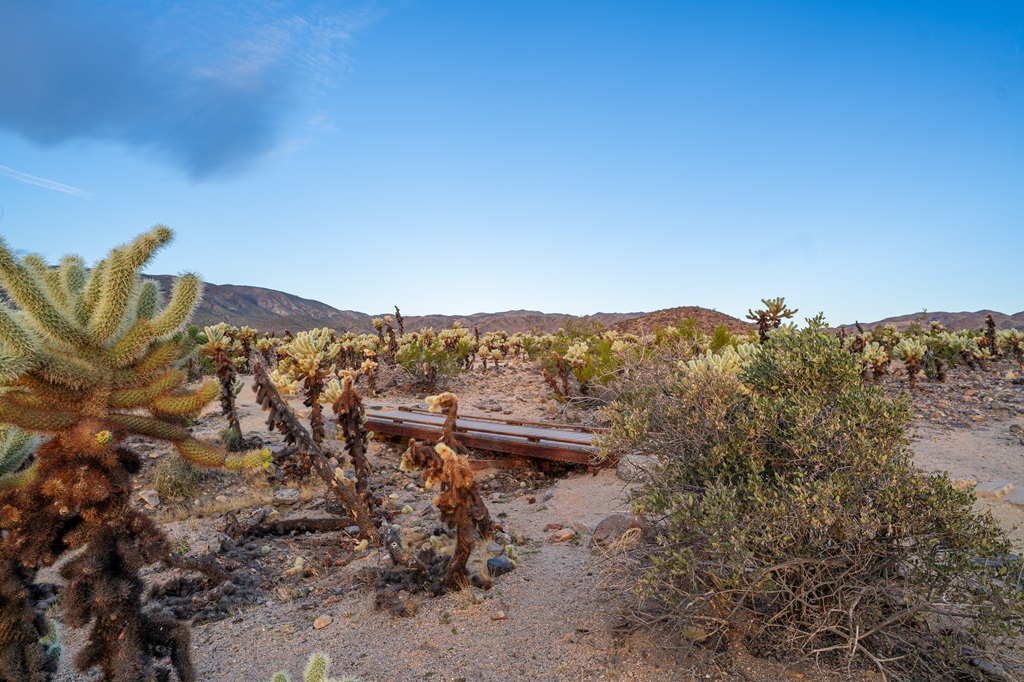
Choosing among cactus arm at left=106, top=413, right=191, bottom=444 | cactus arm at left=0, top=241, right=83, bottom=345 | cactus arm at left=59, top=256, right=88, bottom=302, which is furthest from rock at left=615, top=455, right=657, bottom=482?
cactus arm at left=59, top=256, right=88, bottom=302

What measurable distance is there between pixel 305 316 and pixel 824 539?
82.3 metres

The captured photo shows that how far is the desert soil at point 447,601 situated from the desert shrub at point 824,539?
1.01ft

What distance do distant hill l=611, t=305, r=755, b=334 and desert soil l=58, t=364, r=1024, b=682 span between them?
92.4 feet

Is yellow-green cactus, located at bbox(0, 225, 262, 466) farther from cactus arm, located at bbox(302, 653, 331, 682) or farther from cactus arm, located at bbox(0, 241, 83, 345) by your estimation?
cactus arm, located at bbox(302, 653, 331, 682)

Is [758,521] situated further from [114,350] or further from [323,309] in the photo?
[323,309]

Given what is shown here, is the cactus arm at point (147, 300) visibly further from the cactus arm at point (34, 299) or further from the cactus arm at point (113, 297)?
the cactus arm at point (34, 299)

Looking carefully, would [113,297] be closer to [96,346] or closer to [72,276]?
[96,346]

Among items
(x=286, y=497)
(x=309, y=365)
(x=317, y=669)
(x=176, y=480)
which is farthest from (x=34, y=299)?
(x=176, y=480)

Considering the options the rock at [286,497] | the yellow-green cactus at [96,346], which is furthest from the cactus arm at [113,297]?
the rock at [286,497]

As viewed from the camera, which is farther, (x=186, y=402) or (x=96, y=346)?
(x=186, y=402)

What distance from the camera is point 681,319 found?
37438mm

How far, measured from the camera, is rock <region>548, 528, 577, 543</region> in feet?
20.4

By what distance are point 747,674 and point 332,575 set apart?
4.06 meters

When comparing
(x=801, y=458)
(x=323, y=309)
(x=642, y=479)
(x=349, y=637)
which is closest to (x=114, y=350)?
(x=349, y=637)
